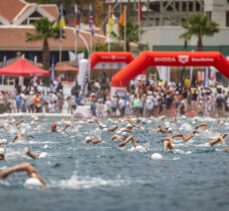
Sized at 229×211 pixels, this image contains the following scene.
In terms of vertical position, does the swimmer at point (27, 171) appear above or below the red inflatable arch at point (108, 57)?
below

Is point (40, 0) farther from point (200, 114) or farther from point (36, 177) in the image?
point (36, 177)

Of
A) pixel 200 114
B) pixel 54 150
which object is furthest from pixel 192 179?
pixel 200 114

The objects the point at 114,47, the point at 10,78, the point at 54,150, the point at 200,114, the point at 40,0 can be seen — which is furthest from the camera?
the point at 40,0

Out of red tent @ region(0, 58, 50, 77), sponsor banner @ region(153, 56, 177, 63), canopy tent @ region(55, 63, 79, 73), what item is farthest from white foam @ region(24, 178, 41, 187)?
canopy tent @ region(55, 63, 79, 73)

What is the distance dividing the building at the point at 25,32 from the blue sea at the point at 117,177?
161ft

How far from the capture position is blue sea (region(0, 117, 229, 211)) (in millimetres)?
23766

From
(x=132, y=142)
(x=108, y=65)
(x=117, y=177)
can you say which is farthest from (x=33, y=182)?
(x=108, y=65)

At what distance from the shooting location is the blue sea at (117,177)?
2377cm

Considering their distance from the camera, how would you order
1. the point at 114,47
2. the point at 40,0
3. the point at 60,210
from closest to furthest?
the point at 60,210 < the point at 114,47 < the point at 40,0

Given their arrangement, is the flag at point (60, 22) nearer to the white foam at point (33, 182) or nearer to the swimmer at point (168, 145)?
the swimmer at point (168, 145)

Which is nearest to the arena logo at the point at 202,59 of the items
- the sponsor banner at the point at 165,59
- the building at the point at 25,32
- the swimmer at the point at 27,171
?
the sponsor banner at the point at 165,59

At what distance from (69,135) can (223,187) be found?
789 inches

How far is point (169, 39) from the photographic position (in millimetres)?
95625

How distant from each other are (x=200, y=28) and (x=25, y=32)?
15988 mm
